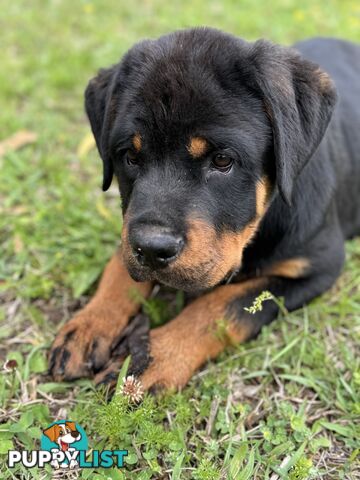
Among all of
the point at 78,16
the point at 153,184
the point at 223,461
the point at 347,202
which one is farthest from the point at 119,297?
the point at 78,16

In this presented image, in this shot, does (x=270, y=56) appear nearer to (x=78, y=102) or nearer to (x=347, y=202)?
(x=347, y=202)

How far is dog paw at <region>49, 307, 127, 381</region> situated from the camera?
9.81 ft

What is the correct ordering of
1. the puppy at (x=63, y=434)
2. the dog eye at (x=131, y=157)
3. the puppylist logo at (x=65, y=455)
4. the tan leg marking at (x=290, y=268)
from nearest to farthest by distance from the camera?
1. the puppylist logo at (x=65, y=455)
2. the puppy at (x=63, y=434)
3. the dog eye at (x=131, y=157)
4. the tan leg marking at (x=290, y=268)

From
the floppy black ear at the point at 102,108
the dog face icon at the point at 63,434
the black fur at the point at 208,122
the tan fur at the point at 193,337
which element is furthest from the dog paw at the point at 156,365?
the floppy black ear at the point at 102,108

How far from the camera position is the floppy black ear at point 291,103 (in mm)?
2660

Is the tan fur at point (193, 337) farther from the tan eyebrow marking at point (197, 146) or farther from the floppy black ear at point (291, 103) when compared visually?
the tan eyebrow marking at point (197, 146)

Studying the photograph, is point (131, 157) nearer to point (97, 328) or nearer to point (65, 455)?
point (97, 328)

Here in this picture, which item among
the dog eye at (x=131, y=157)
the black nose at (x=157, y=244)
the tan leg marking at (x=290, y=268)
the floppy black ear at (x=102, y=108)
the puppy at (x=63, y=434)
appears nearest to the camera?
the black nose at (x=157, y=244)

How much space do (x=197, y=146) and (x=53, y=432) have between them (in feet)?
4.95

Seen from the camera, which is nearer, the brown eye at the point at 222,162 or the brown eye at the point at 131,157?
the brown eye at the point at 222,162

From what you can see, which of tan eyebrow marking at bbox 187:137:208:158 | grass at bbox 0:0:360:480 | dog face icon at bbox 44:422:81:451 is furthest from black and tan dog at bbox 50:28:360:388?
Result: dog face icon at bbox 44:422:81:451

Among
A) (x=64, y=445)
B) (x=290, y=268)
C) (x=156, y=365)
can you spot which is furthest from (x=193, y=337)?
(x=64, y=445)

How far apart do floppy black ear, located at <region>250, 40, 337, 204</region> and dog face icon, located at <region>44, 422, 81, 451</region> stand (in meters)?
1.51

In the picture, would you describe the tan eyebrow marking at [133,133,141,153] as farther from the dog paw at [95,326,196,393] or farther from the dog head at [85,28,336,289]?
the dog paw at [95,326,196,393]
